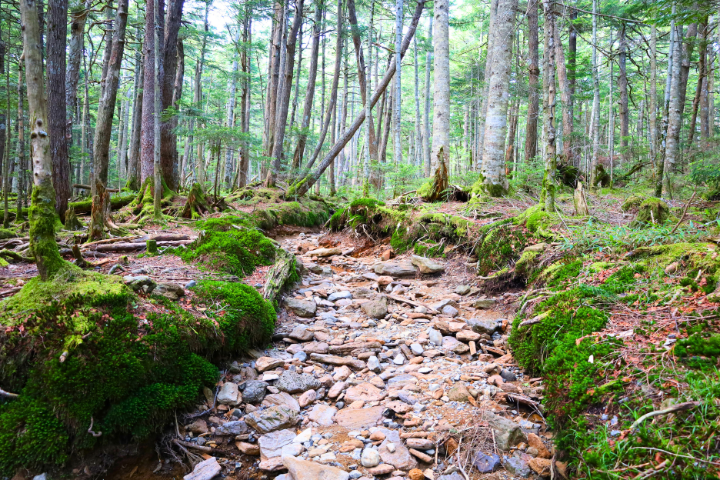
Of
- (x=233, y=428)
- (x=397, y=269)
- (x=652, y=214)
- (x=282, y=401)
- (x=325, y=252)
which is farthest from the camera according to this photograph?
(x=325, y=252)

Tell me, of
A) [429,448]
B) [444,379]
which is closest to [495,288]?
[444,379]

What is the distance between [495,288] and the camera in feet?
15.6

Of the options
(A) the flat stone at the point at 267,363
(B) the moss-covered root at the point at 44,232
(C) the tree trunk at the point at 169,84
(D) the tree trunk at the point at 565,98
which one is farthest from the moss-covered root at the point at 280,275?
(D) the tree trunk at the point at 565,98

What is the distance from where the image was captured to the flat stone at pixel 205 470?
7.54 feet

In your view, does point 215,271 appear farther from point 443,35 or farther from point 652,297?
point 443,35

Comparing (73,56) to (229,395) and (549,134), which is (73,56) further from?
(549,134)

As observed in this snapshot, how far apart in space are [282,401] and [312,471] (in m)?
0.86

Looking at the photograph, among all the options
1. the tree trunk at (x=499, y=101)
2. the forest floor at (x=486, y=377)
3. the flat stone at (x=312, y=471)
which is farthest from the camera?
the tree trunk at (x=499, y=101)

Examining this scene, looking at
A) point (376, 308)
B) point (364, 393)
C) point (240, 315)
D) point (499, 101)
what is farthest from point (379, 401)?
point (499, 101)

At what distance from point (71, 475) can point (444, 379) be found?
2598 mm

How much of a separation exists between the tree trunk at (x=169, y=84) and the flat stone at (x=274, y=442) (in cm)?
929

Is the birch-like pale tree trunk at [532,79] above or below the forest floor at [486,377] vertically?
above

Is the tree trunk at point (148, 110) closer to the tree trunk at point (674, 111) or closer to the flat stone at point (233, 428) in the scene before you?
the flat stone at point (233, 428)

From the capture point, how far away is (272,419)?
2.81 m
